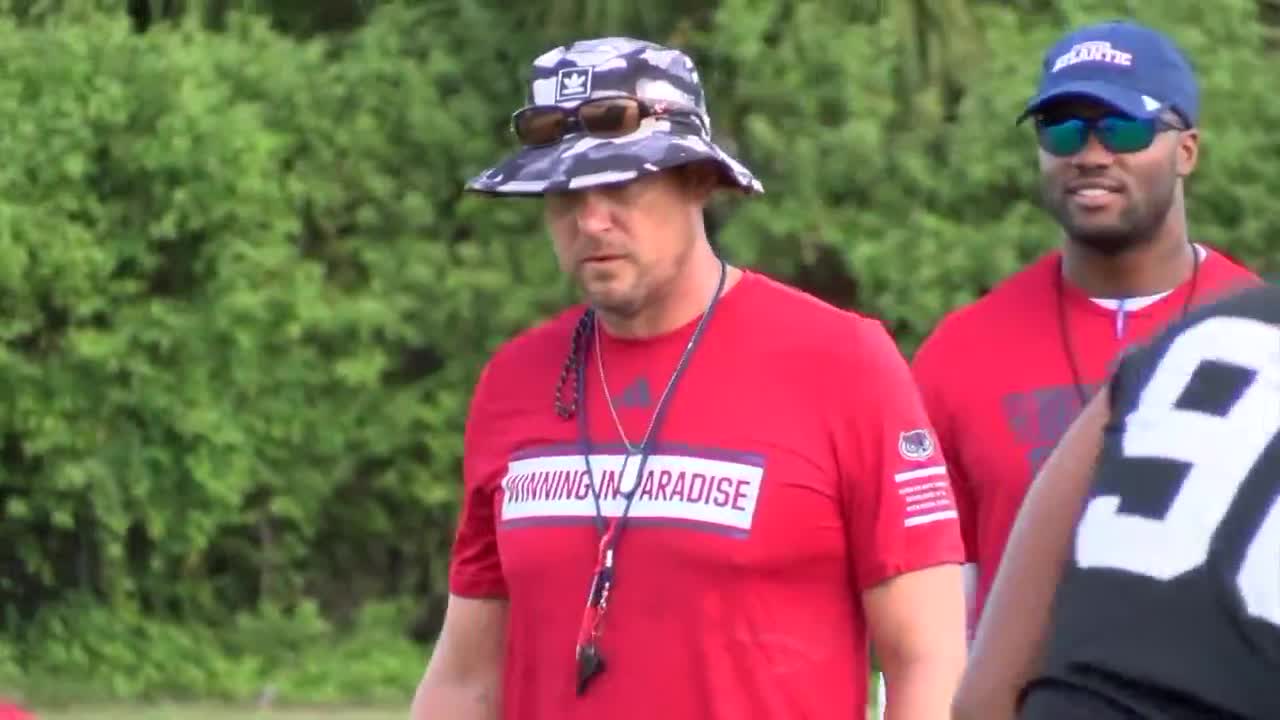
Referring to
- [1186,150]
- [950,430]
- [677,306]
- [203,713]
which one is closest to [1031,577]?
[677,306]

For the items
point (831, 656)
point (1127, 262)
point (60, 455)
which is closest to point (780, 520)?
point (831, 656)

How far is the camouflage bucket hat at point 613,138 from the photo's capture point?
344cm

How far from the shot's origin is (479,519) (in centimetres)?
367

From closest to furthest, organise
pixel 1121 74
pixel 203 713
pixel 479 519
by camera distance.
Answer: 1. pixel 479 519
2. pixel 1121 74
3. pixel 203 713

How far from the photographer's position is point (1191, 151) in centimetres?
461

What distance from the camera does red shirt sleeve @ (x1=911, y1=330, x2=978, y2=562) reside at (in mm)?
4301

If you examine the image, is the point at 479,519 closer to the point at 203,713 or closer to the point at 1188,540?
the point at 1188,540

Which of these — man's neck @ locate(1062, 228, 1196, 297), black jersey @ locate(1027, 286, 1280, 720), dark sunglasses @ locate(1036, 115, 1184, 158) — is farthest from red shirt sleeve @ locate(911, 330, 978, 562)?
black jersey @ locate(1027, 286, 1280, 720)

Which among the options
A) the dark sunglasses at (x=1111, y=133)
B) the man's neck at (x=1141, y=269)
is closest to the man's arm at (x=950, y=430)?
the man's neck at (x=1141, y=269)

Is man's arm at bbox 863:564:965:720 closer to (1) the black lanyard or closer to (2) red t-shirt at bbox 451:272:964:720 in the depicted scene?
(2) red t-shirt at bbox 451:272:964:720

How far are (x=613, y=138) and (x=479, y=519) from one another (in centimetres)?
60

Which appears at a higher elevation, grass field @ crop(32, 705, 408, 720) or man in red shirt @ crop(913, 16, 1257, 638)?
man in red shirt @ crop(913, 16, 1257, 638)

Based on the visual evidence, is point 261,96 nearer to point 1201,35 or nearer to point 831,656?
point 1201,35

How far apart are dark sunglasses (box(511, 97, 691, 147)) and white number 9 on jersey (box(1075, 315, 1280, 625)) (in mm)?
1609
